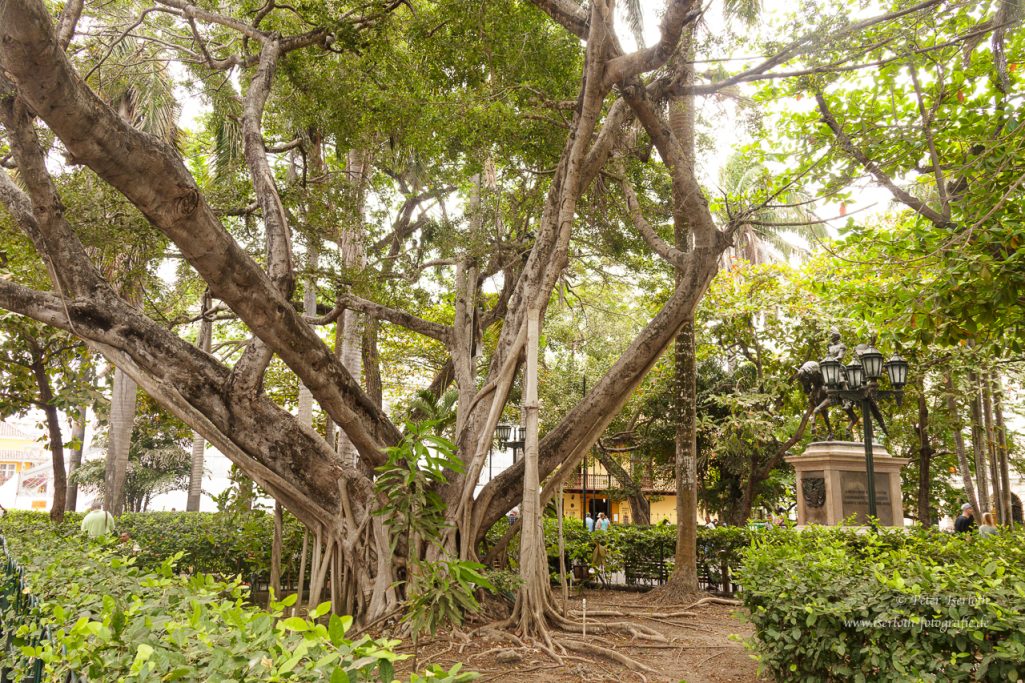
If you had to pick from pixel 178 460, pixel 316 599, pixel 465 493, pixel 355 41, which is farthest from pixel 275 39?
pixel 178 460

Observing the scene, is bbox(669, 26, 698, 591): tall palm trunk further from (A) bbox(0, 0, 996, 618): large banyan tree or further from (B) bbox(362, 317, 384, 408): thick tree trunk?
(B) bbox(362, 317, 384, 408): thick tree trunk

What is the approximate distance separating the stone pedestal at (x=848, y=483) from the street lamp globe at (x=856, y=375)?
2.24 m

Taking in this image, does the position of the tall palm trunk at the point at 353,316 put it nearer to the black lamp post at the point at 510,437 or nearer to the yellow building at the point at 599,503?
the black lamp post at the point at 510,437

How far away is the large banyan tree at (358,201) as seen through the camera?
5.11m

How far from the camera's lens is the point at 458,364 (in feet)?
28.2

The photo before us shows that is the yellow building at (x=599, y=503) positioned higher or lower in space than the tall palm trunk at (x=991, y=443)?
lower

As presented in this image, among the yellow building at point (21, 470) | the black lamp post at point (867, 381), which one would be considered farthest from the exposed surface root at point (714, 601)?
the yellow building at point (21, 470)

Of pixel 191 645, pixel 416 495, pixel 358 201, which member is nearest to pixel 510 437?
Answer: pixel 358 201

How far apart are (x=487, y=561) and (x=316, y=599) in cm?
175

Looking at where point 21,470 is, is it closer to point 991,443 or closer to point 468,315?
point 468,315

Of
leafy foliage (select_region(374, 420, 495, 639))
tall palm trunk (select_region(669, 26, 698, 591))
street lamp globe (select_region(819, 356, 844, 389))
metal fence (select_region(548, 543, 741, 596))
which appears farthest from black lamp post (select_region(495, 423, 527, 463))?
leafy foliage (select_region(374, 420, 495, 639))

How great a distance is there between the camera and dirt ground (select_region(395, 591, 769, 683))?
5285 mm

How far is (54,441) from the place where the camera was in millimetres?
10406

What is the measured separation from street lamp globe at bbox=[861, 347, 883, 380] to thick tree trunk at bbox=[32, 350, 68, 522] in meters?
10.8
